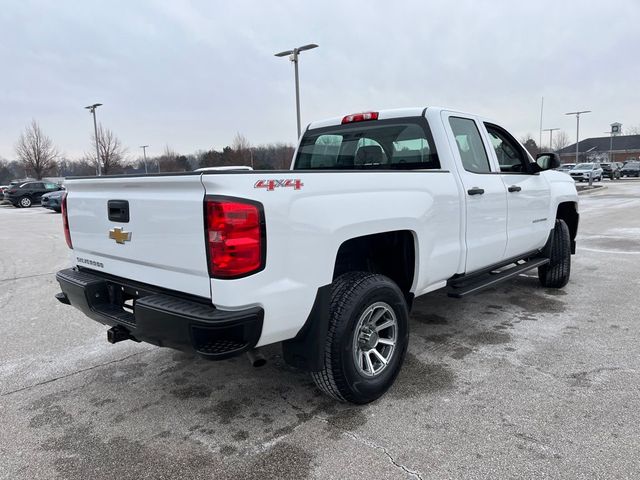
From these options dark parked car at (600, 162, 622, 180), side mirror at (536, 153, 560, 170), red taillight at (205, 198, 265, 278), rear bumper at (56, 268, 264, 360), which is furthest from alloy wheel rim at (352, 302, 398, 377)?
dark parked car at (600, 162, 622, 180)

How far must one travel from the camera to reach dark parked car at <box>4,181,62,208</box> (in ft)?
95.6

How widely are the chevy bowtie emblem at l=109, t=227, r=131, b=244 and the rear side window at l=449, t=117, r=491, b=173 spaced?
8.93ft

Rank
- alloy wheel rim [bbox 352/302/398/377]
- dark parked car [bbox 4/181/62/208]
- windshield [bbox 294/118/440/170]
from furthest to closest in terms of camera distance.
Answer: dark parked car [bbox 4/181/62/208], windshield [bbox 294/118/440/170], alloy wheel rim [bbox 352/302/398/377]

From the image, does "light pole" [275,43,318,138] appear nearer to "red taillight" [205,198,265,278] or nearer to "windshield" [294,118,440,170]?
Result: "windshield" [294,118,440,170]

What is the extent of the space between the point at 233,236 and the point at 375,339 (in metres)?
1.37

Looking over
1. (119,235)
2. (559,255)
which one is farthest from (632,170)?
(119,235)

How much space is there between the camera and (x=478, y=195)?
403cm

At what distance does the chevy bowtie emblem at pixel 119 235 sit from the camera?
2.93 metres

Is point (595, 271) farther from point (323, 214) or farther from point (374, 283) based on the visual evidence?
point (323, 214)

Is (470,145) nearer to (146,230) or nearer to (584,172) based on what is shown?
(146,230)

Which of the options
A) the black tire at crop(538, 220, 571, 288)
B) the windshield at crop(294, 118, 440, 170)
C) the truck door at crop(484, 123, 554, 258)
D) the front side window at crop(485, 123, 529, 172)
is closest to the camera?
the windshield at crop(294, 118, 440, 170)

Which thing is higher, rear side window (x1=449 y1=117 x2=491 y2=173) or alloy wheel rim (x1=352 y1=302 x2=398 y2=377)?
rear side window (x1=449 y1=117 x2=491 y2=173)

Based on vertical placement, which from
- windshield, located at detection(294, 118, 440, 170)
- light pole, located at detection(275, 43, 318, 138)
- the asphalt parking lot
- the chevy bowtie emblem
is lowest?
the asphalt parking lot

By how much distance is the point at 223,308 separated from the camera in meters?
2.45
